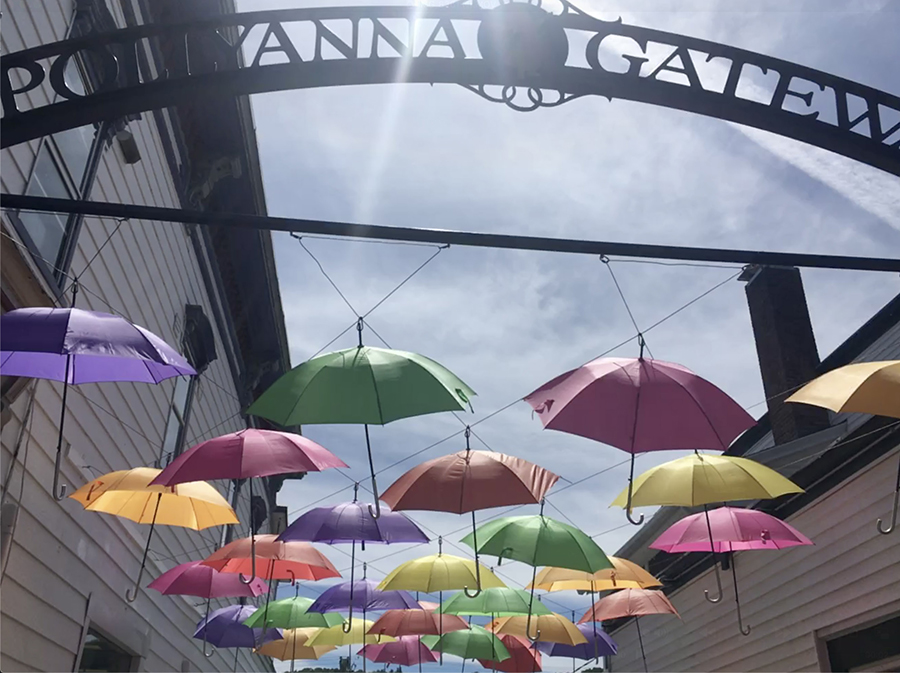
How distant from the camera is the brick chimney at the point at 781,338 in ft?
44.7

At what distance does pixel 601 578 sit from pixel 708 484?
9.83 ft

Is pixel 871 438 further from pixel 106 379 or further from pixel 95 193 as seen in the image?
pixel 95 193

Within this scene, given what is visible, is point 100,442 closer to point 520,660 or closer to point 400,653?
point 400,653

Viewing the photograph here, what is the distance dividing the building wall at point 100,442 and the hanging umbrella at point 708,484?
5.20m

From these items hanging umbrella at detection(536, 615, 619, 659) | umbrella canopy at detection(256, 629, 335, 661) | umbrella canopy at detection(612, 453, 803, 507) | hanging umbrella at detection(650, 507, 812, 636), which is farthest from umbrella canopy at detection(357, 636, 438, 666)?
umbrella canopy at detection(612, 453, 803, 507)

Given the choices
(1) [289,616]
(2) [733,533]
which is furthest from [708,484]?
(1) [289,616]

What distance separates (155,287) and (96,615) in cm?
388

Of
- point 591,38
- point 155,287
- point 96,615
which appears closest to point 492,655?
point 96,615

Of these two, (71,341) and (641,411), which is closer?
(71,341)

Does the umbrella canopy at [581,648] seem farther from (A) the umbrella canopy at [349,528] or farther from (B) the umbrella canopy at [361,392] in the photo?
(B) the umbrella canopy at [361,392]

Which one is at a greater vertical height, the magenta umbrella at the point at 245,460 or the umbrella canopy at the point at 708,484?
the umbrella canopy at the point at 708,484

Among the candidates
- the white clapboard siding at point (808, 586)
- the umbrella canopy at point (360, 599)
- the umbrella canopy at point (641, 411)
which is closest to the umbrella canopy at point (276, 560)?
the umbrella canopy at point (360, 599)

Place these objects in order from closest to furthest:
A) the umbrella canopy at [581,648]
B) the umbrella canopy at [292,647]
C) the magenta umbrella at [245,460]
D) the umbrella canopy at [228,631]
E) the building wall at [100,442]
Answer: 1. the magenta umbrella at [245,460]
2. the building wall at [100,442]
3. the umbrella canopy at [228,631]
4. the umbrella canopy at [292,647]
5. the umbrella canopy at [581,648]

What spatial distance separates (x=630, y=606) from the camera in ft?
36.7
